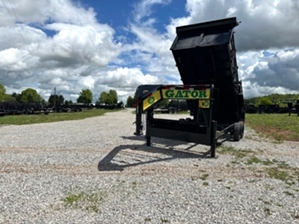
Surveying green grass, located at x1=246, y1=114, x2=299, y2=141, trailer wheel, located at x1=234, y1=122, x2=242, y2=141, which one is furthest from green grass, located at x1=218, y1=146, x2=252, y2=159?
green grass, located at x1=246, y1=114, x2=299, y2=141

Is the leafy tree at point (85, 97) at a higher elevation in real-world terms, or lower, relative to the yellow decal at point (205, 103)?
higher

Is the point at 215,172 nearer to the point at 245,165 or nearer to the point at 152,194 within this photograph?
the point at 245,165

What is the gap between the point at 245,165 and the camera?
22.3 ft

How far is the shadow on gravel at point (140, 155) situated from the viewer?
6.61 metres

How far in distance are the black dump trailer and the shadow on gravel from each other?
1.57 feet

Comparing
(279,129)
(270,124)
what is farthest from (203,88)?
(270,124)

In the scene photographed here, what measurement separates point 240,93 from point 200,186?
287 inches

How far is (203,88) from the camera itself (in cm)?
754

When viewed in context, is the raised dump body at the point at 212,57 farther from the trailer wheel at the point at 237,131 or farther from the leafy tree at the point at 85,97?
the leafy tree at the point at 85,97

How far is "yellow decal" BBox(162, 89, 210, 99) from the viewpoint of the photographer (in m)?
7.48

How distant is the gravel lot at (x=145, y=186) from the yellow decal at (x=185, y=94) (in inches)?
70.7

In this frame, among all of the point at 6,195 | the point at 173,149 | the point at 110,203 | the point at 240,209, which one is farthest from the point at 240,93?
the point at 6,195

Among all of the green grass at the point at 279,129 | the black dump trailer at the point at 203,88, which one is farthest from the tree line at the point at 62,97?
the black dump trailer at the point at 203,88

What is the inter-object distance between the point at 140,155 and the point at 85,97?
95.2m
